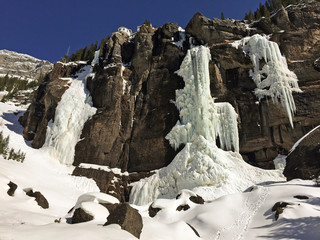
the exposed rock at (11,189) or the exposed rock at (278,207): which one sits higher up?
the exposed rock at (11,189)

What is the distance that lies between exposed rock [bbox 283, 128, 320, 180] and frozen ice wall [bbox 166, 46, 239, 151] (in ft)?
18.5

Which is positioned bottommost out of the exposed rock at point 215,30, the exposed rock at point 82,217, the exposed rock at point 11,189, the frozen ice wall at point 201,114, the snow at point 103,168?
the exposed rock at point 82,217

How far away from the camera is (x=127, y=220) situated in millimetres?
7523

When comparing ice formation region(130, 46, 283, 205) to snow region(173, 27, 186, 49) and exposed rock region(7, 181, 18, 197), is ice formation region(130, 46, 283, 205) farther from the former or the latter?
exposed rock region(7, 181, 18, 197)

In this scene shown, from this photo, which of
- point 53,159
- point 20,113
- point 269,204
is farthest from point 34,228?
point 20,113

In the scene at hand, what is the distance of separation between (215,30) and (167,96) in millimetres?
9677

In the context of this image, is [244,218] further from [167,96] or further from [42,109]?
[42,109]

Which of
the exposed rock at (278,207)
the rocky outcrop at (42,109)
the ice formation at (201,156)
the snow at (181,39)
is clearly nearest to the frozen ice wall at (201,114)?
the ice formation at (201,156)

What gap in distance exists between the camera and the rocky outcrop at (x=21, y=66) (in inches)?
3671

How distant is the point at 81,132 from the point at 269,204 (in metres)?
20.7

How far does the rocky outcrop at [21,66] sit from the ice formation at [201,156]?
7844 cm

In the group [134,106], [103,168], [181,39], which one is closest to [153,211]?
[103,168]

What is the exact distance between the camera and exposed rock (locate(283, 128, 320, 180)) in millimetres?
16739

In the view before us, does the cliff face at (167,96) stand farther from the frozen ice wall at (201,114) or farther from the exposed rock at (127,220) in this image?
the exposed rock at (127,220)
